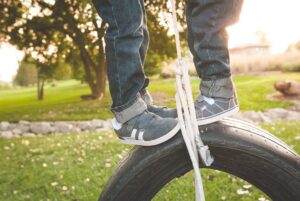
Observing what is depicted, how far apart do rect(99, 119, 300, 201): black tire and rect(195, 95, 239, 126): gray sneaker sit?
35 mm

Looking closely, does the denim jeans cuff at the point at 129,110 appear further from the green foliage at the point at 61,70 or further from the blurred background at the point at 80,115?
the green foliage at the point at 61,70

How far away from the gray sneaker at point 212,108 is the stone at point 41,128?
12463 mm

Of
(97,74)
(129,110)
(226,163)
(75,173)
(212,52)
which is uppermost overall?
(212,52)

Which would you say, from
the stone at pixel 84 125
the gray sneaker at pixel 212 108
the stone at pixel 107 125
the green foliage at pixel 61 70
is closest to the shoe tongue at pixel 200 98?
the gray sneaker at pixel 212 108

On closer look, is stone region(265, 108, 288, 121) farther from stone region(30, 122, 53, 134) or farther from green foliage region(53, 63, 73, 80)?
green foliage region(53, 63, 73, 80)

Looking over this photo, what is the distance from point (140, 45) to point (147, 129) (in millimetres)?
424

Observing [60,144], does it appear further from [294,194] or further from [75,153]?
[294,194]

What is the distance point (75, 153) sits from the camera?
302 inches

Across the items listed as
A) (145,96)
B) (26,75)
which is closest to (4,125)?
(145,96)

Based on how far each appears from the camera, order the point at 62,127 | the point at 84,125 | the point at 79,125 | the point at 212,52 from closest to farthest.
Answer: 1. the point at 212,52
2. the point at 62,127
3. the point at 84,125
4. the point at 79,125

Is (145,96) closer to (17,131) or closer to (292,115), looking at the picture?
(17,131)

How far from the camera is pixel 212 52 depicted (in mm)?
1884

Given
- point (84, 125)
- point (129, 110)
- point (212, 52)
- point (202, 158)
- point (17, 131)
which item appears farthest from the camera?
point (84, 125)

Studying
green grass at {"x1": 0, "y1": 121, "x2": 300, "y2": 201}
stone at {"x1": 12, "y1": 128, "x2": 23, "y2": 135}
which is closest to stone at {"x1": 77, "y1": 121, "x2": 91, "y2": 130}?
stone at {"x1": 12, "y1": 128, "x2": 23, "y2": 135}
